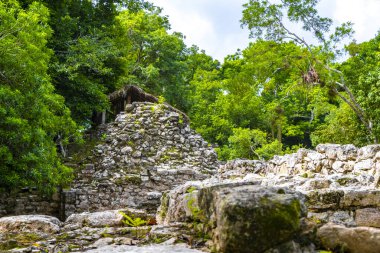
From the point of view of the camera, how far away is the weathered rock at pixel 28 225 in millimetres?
4199

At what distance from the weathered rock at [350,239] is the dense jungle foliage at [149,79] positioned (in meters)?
8.50

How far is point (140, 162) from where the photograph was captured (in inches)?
570

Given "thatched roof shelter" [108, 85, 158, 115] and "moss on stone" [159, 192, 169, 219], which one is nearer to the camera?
"moss on stone" [159, 192, 169, 219]

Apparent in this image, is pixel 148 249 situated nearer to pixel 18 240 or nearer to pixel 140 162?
pixel 18 240

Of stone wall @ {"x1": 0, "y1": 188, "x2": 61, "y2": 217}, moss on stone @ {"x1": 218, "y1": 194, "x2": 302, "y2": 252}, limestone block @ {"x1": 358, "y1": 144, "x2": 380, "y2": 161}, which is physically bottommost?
stone wall @ {"x1": 0, "y1": 188, "x2": 61, "y2": 217}

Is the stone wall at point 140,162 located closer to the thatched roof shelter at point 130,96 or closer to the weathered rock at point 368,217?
the thatched roof shelter at point 130,96

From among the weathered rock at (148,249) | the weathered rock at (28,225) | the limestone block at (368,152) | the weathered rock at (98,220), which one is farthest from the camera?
the limestone block at (368,152)

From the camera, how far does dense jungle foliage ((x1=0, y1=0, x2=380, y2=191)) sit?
1039 cm

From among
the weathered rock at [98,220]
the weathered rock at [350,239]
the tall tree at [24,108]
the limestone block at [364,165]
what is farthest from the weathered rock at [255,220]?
the tall tree at [24,108]

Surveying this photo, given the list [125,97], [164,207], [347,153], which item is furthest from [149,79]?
[164,207]

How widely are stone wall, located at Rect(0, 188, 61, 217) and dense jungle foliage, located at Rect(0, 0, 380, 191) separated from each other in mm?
761

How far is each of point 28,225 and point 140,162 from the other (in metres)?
10.2

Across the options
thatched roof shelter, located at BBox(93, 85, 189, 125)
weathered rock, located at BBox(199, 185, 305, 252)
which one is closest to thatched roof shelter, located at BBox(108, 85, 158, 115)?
thatched roof shelter, located at BBox(93, 85, 189, 125)

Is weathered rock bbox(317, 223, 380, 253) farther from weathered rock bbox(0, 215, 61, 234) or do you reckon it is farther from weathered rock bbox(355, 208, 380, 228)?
weathered rock bbox(0, 215, 61, 234)
